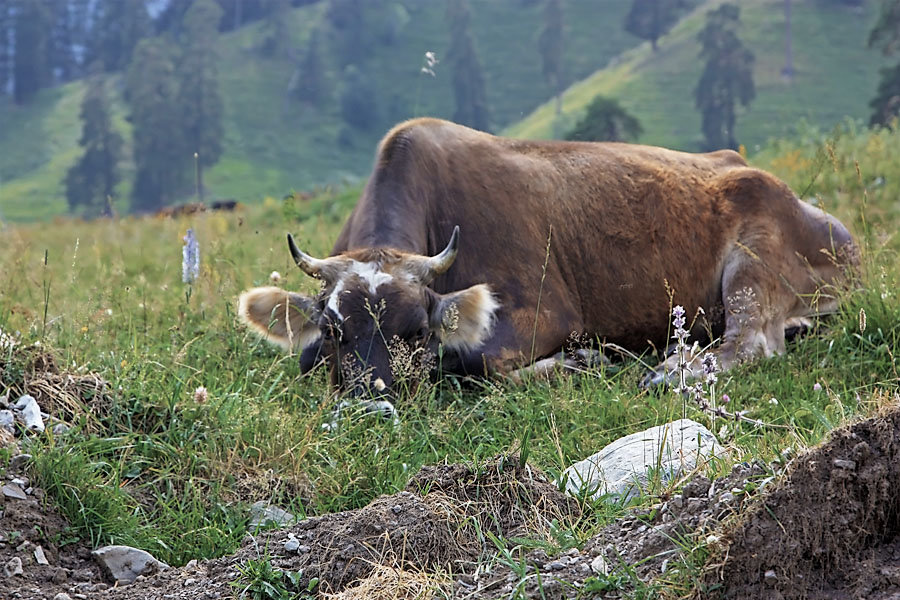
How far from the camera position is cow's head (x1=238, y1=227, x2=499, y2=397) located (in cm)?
592

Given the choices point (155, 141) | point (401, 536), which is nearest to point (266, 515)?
point (401, 536)

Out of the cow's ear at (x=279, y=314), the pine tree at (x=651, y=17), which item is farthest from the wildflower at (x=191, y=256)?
the pine tree at (x=651, y=17)

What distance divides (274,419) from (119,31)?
138090 millimetres

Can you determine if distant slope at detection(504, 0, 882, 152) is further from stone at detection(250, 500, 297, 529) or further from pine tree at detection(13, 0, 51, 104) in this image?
stone at detection(250, 500, 297, 529)

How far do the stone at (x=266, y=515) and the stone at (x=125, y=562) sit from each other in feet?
1.54

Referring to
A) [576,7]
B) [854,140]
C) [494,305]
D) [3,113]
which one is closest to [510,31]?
[576,7]

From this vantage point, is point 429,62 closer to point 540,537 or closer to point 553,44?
point 540,537

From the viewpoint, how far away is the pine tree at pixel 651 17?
109m

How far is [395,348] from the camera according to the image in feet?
19.4

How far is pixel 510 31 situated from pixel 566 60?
46.9 ft

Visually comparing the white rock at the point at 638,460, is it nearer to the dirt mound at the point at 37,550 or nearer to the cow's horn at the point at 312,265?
the dirt mound at the point at 37,550

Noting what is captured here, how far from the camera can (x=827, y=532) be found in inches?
114

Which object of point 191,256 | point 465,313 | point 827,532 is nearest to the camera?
point 827,532

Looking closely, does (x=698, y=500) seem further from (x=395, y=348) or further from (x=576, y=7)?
(x=576, y=7)
